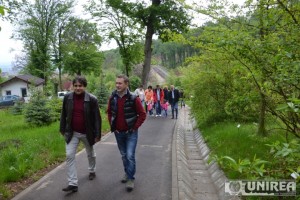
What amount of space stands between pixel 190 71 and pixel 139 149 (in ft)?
19.2

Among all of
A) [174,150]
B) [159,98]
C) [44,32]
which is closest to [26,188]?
[174,150]

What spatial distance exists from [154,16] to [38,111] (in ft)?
38.7

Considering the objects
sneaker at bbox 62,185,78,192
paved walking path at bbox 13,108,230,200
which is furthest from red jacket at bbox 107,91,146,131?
sneaker at bbox 62,185,78,192

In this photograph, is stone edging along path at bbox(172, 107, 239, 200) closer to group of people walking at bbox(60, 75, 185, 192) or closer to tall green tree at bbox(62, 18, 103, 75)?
group of people walking at bbox(60, 75, 185, 192)

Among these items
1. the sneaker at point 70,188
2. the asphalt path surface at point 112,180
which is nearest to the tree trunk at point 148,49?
the asphalt path surface at point 112,180

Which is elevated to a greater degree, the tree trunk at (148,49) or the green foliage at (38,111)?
the tree trunk at (148,49)

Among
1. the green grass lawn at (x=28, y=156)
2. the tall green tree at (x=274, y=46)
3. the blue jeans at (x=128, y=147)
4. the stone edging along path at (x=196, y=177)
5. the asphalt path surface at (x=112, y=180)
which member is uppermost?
the tall green tree at (x=274, y=46)

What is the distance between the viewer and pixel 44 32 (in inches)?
1687

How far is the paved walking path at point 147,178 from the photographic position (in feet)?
17.4

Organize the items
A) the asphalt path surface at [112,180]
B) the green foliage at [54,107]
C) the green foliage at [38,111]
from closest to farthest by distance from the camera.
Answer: the asphalt path surface at [112,180] < the green foliage at [38,111] < the green foliage at [54,107]

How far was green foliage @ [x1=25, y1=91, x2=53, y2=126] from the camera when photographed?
12.9m

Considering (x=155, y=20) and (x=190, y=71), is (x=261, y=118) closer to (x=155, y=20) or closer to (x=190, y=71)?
(x=190, y=71)

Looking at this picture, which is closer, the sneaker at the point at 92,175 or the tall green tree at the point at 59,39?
the sneaker at the point at 92,175

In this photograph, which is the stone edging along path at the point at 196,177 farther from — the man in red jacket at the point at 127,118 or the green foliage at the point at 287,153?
the green foliage at the point at 287,153
